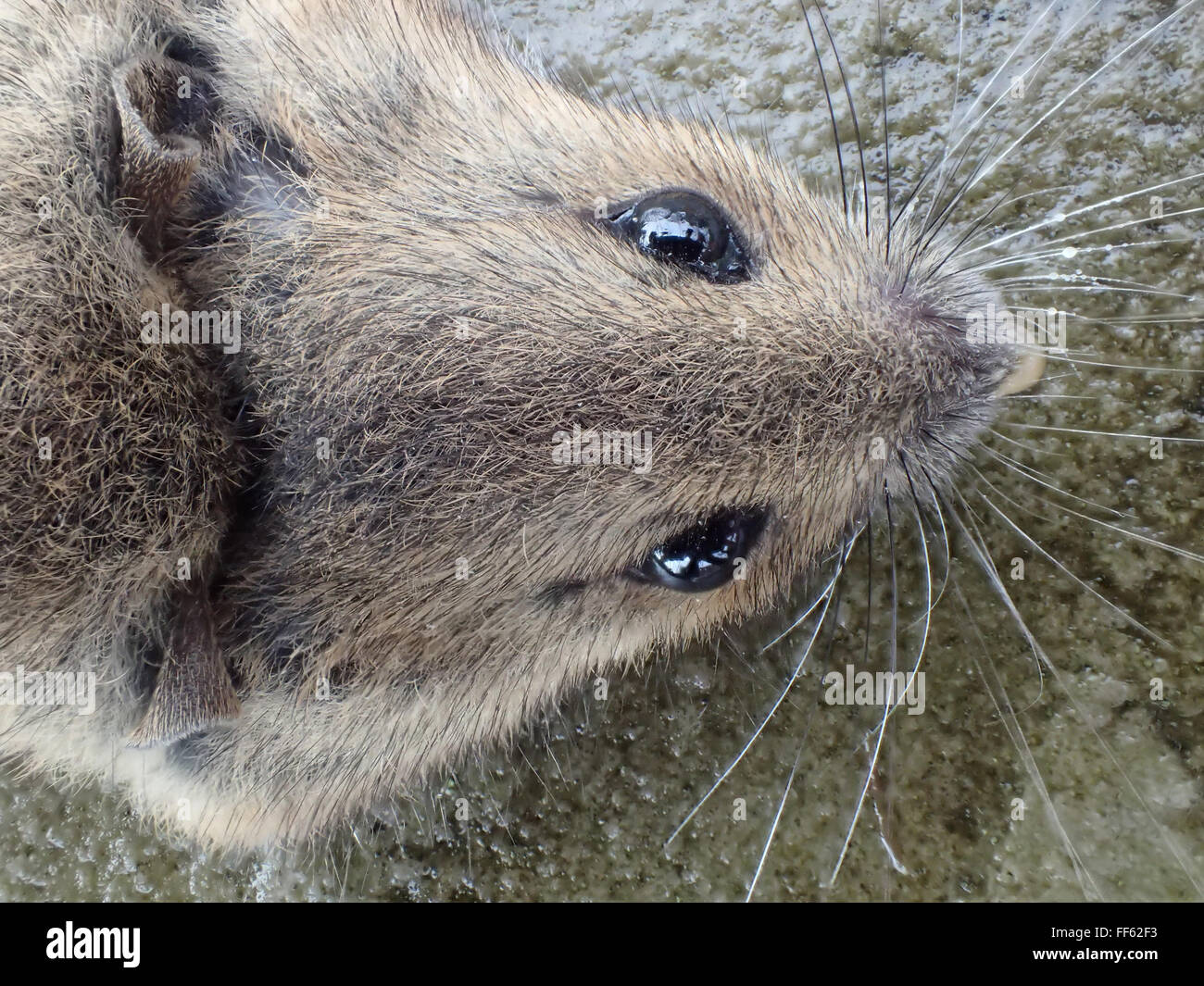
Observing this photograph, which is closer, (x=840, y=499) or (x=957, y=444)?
(x=840, y=499)

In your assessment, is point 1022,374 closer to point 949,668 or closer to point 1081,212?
point 1081,212

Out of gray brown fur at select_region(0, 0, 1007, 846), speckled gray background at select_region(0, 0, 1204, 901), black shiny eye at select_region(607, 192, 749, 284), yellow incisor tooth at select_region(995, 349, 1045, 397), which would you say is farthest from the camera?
speckled gray background at select_region(0, 0, 1204, 901)

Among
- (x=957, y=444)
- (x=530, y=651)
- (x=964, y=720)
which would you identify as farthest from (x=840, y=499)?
(x=964, y=720)

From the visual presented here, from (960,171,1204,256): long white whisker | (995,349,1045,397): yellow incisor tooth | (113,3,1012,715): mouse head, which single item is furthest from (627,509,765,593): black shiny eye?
(960,171,1204,256): long white whisker

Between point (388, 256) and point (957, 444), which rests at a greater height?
point (388, 256)

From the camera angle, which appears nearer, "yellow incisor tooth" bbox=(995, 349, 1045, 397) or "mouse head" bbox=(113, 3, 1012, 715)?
"mouse head" bbox=(113, 3, 1012, 715)

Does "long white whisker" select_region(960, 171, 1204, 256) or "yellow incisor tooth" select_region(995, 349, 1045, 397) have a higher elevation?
"long white whisker" select_region(960, 171, 1204, 256)

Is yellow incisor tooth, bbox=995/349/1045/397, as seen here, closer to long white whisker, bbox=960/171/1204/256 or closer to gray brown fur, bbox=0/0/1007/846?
gray brown fur, bbox=0/0/1007/846

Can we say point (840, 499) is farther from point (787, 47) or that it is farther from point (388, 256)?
point (787, 47)
